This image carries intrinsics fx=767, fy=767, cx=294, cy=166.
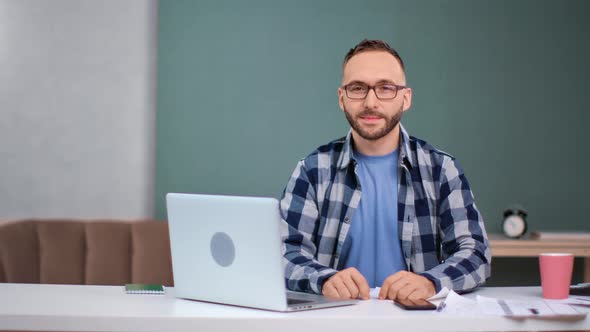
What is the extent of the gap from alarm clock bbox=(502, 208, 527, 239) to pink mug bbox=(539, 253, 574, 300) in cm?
155

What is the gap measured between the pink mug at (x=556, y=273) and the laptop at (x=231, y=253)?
48cm

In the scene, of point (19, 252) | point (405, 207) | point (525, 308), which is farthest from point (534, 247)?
point (19, 252)

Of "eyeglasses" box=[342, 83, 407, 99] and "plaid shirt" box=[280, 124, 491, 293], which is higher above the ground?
"eyeglasses" box=[342, 83, 407, 99]

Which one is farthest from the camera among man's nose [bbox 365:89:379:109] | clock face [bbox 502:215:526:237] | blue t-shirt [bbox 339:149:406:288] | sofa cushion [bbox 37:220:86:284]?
clock face [bbox 502:215:526:237]

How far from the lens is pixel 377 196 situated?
227 centimetres

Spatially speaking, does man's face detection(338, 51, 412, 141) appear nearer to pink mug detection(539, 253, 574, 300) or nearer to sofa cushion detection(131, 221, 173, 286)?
pink mug detection(539, 253, 574, 300)

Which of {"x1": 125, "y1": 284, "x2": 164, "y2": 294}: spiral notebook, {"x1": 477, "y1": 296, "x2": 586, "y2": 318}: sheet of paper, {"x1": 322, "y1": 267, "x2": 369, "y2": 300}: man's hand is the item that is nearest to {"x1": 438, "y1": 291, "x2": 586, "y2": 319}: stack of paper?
{"x1": 477, "y1": 296, "x2": 586, "y2": 318}: sheet of paper

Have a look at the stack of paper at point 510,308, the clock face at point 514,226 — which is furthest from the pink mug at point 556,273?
the clock face at point 514,226

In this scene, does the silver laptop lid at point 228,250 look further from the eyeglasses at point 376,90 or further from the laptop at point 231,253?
the eyeglasses at point 376,90

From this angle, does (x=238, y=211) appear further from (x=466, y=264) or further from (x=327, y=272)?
(x=466, y=264)

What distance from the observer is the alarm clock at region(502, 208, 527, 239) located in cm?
335

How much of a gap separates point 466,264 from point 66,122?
1971 millimetres

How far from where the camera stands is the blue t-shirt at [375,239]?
2244 millimetres

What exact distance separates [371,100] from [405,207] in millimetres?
336
